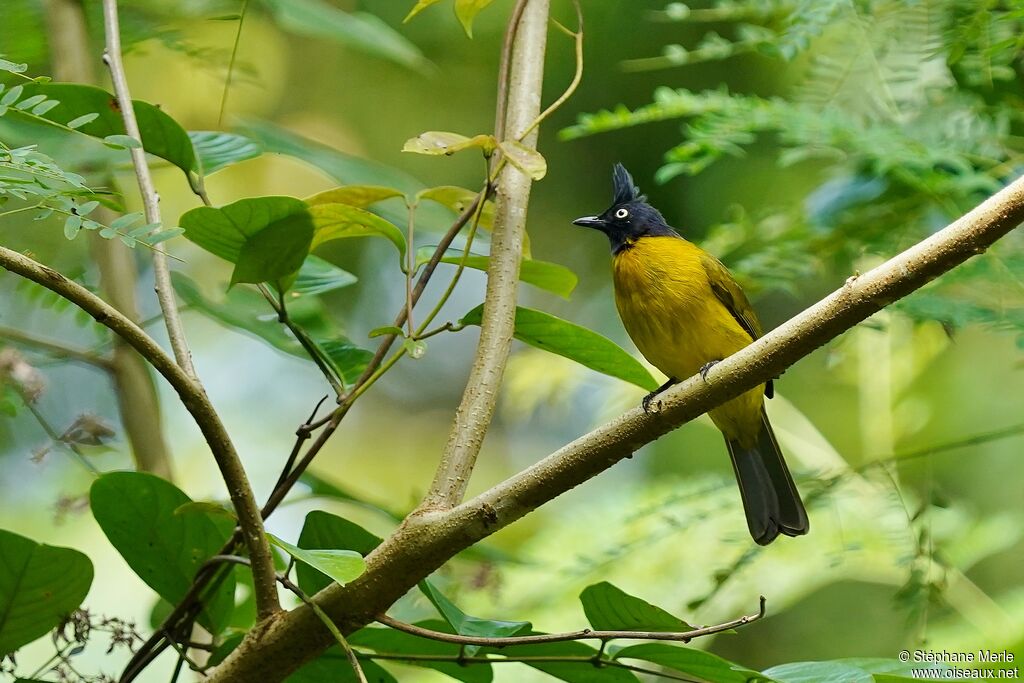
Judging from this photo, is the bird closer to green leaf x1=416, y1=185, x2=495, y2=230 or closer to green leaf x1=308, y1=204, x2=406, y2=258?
green leaf x1=416, y1=185, x2=495, y2=230

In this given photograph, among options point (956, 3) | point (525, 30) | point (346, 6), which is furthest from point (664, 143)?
point (525, 30)

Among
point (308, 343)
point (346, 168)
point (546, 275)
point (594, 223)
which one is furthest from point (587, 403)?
point (308, 343)

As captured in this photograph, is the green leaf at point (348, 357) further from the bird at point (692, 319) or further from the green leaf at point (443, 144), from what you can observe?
the bird at point (692, 319)

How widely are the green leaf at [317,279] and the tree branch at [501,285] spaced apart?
376mm

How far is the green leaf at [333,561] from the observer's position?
40.9 inches

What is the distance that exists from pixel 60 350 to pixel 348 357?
0.61 metres

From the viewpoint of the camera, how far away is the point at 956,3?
214 centimetres

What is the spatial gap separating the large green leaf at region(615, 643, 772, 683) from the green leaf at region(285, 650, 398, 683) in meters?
A: 0.32

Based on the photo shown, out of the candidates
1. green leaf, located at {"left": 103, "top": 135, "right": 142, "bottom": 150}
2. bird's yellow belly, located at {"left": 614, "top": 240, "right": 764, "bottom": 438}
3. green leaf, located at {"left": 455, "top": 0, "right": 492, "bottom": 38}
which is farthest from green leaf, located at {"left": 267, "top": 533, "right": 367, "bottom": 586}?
bird's yellow belly, located at {"left": 614, "top": 240, "right": 764, "bottom": 438}

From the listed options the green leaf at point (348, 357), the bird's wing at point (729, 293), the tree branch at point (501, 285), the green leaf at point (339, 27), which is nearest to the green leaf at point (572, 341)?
the tree branch at point (501, 285)

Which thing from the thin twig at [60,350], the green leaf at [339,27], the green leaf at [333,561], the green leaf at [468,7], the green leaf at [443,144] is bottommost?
the green leaf at [333,561]

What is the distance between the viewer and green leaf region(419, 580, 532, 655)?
1233 mm

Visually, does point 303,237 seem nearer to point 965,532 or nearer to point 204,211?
point 204,211

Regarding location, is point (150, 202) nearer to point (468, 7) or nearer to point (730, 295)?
point (468, 7)
